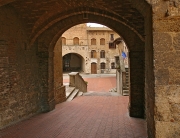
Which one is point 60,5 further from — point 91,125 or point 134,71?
point 91,125

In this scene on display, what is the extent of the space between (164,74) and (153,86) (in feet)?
0.88

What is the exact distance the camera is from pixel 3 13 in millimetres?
6004

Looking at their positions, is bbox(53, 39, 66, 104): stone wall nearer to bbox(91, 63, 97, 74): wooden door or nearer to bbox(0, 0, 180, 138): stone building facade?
bbox(0, 0, 180, 138): stone building facade

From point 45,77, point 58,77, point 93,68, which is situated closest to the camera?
point 45,77

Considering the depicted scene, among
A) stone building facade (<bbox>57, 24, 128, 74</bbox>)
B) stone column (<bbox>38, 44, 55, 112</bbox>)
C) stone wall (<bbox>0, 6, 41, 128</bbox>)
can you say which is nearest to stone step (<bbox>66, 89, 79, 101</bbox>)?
stone column (<bbox>38, 44, 55, 112</bbox>)

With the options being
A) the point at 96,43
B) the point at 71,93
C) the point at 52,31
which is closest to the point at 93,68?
the point at 96,43

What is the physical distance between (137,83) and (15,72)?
15.0 feet

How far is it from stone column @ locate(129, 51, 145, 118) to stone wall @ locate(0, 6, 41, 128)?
13.1 feet

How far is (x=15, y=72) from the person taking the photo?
672cm

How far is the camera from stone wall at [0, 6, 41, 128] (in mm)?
6074

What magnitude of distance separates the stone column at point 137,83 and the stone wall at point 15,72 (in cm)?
400

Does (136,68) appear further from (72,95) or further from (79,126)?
(72,95)

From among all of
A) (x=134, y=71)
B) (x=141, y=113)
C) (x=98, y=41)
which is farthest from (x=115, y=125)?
(x=98, y=41)

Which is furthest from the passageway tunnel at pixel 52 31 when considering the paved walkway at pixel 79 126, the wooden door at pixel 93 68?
the wooden door at pixel 93 68
